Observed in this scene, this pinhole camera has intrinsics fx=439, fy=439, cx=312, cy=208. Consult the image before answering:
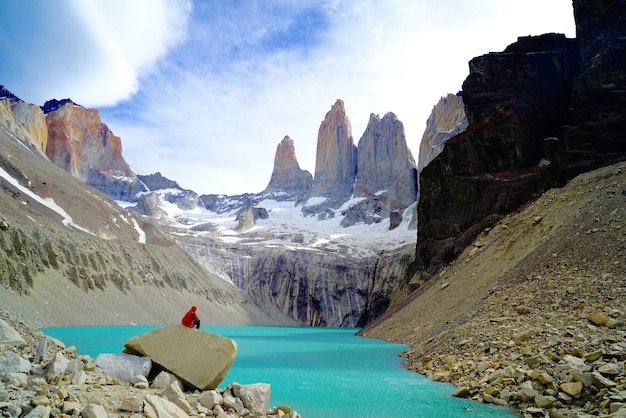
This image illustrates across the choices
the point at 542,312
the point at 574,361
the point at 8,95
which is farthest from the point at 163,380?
the point at 8,95

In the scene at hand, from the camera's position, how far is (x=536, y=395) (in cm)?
1247

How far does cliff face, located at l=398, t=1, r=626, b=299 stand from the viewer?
42281 mm

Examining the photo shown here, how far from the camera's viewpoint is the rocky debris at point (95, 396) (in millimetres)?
7086

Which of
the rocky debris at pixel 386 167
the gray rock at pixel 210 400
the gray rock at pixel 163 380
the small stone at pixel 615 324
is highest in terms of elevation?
the rocky debris at pixel 386 167

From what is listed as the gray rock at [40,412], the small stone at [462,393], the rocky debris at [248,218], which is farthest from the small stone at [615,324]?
the rocky debris at [248,218]

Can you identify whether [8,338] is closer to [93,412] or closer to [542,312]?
[93,412]

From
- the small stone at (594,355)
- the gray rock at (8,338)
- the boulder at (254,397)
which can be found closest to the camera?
the boulder at (254,397)

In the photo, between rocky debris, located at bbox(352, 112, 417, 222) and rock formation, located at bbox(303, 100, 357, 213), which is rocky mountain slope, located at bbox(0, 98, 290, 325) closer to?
rocky debris, located at bbox(352, 112, 417, 222)

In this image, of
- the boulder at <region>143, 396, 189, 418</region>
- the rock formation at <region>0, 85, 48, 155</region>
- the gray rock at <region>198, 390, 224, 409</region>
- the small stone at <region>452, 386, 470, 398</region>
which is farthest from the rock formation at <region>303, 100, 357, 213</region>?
the boulder at <region>143, 396, 189, 418</region>

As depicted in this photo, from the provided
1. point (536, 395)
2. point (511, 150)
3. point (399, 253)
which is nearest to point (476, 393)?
point (536, 395)

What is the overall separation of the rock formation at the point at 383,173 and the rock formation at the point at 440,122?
2721 cm

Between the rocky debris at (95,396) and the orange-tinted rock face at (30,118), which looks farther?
the orange-tinted rock face at (30,118)

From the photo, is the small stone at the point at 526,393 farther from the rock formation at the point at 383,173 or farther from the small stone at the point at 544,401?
the rock formation at the point at 383,173

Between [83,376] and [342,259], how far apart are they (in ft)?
356
